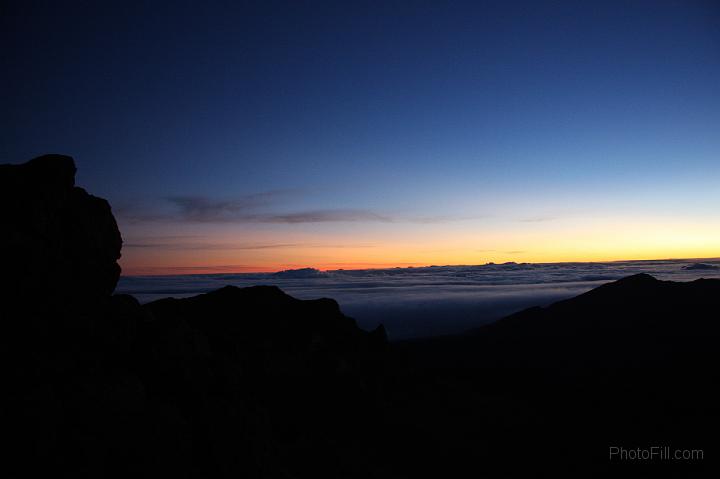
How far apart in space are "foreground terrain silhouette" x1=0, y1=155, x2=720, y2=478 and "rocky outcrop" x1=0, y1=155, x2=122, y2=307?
5 centimetres

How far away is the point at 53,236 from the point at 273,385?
24.5 m

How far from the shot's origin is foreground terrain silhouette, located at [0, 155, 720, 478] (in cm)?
1305

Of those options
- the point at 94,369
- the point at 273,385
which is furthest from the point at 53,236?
the point at 273,385

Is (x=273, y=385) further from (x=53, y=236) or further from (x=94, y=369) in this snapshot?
(x=53, y=236)

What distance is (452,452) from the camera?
1398 inches

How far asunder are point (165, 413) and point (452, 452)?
27.8 m

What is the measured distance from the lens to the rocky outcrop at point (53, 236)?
44.2ft

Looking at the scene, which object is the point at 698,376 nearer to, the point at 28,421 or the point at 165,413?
the point at 165,413

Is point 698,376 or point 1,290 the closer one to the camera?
point 1,290

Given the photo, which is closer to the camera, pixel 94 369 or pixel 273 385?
pixel 94 369

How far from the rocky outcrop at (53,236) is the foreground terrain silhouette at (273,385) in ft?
0.17

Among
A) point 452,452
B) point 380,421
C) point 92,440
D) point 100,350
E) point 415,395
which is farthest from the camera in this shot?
point 415,395

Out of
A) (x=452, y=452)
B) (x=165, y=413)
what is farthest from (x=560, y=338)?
(x=165, y=413)

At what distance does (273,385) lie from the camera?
118ft
